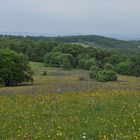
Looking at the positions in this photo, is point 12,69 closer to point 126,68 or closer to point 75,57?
point 126,68

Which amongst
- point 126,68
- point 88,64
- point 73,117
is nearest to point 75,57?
point 88,64

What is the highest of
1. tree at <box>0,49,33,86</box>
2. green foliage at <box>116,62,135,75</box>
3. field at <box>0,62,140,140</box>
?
field at <box>0,62,140,140</box>

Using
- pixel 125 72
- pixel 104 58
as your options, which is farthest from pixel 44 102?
pixel 104 58

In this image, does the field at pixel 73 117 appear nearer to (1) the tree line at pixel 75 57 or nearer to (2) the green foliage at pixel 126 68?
(1) the tree line at pixel 75 57

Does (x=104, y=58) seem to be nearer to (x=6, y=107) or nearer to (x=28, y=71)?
(x=28, y=71)

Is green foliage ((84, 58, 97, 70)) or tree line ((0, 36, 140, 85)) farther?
green foliage ((84, 58, 97, 70))

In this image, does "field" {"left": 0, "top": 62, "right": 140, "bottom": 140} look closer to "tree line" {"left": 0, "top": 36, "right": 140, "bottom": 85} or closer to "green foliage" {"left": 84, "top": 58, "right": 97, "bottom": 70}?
"tree line" {"left": 0, "top": 36, "right": 140, "bottom": 85}

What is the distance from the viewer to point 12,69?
175 ft

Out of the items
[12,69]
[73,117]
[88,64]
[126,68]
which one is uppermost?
[73,117]

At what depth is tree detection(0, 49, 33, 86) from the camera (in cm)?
5309

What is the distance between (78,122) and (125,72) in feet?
303

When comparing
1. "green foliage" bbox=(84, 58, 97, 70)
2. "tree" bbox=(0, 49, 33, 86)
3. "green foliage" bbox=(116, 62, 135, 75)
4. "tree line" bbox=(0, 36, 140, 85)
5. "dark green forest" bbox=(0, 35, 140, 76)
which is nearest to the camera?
"tree" bbox=(0, 49, 33, 86)

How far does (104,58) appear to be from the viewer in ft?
411

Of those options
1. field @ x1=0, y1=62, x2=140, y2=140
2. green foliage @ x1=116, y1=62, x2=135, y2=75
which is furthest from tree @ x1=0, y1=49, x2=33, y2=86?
green foliage @ x1=116, y1=62, x2=135, y2=75
